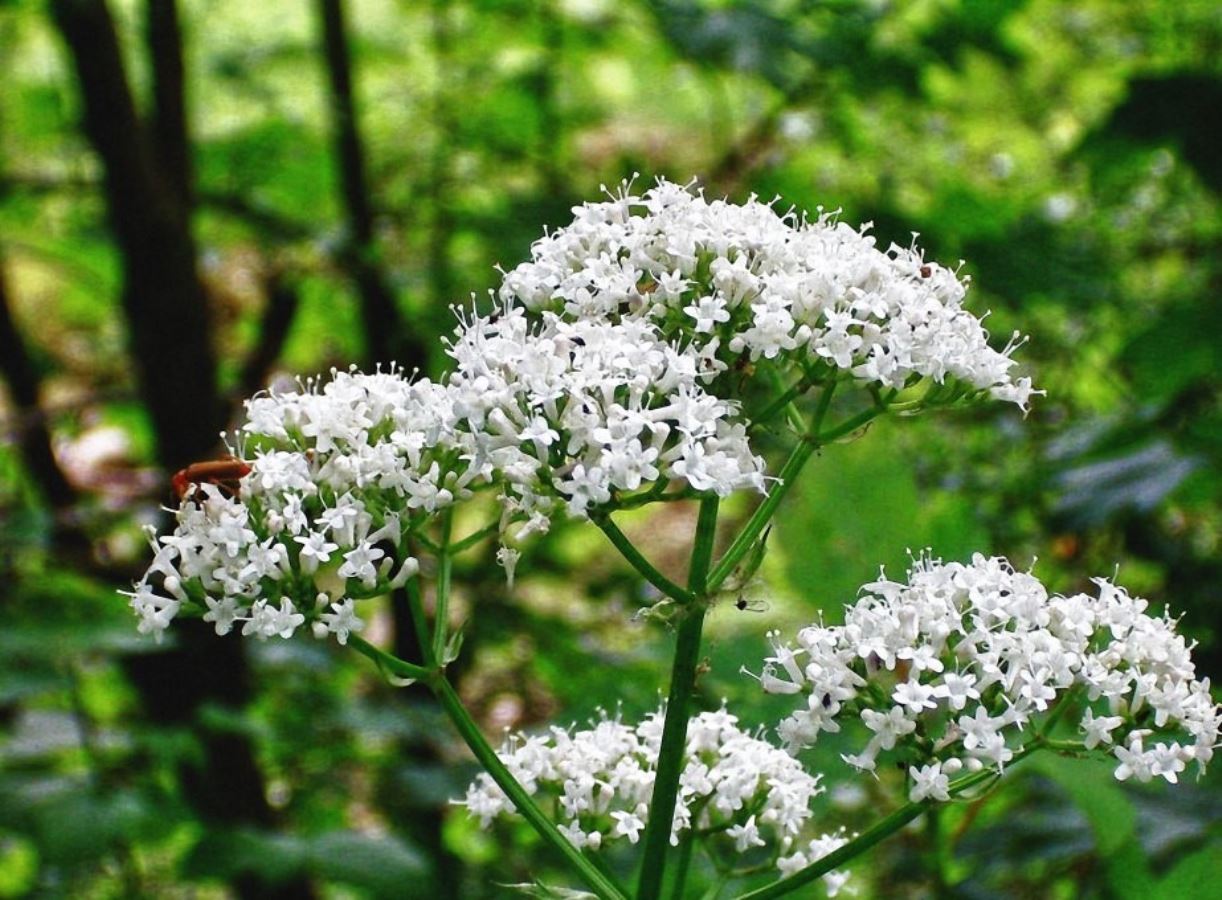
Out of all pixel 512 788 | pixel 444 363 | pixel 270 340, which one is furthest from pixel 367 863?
pixel 270 340

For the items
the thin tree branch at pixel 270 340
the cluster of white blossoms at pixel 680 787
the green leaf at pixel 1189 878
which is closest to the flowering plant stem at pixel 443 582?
the cluster of white blossoms at pixel 680 787

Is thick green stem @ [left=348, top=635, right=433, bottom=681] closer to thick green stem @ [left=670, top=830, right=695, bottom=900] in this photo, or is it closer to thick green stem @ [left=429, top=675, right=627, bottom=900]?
thick green stem @ [left=429, top=675, right=627, bottom=900]

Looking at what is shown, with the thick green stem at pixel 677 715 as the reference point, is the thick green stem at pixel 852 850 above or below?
below

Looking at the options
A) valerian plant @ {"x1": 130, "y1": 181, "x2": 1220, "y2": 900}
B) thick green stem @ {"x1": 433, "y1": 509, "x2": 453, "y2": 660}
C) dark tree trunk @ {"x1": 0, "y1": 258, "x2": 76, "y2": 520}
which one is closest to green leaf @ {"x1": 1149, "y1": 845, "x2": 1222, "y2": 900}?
valerian plant @ {"x1": 130, "y1": 181, "x2": 1220, "y2": 900}

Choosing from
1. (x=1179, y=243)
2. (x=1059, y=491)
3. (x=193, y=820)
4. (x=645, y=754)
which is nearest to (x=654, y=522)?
(x=1179, y=243)

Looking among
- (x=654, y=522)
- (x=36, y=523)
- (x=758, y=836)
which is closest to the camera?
(x=758, y=836)

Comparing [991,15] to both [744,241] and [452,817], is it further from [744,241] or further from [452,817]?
[452,817]

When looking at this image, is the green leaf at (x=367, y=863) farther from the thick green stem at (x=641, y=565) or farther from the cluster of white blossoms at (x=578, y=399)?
the thick green stem at (x=641, y=565)
